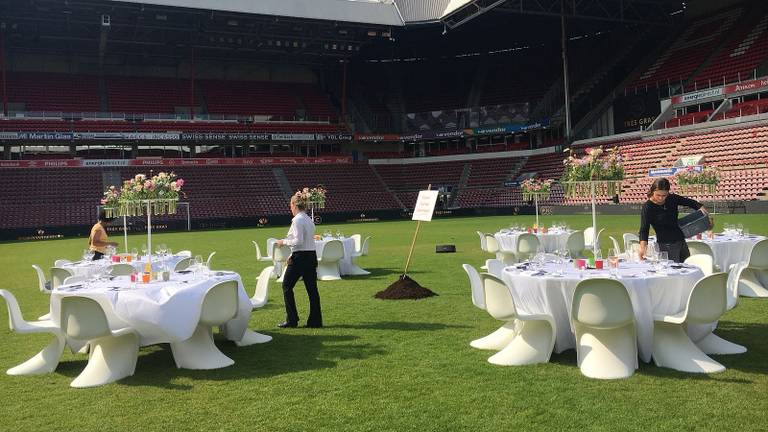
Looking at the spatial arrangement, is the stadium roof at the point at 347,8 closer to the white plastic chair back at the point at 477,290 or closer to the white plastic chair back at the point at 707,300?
the white plastic chair back at the point at 477,290

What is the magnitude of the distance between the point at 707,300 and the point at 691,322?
25cm

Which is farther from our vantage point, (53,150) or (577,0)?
(53,150)

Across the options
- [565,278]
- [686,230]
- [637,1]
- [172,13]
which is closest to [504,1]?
[637,1]

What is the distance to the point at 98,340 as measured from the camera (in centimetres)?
669

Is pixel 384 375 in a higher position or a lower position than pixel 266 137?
lower

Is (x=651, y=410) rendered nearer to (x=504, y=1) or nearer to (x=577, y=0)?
(x=504, y=1)

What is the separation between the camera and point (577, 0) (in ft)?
134

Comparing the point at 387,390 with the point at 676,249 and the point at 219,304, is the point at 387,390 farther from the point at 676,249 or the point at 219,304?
the point at 676,249

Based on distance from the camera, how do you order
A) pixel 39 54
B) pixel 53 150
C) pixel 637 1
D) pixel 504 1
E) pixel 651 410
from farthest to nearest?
pixel 39 54
pixel 53 150
pixel 637 1
pixel 504 1
pixel 651 410

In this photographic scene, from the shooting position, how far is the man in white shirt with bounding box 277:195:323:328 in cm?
865

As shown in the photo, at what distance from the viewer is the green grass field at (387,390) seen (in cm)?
506

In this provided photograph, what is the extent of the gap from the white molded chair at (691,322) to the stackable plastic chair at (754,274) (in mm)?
4499

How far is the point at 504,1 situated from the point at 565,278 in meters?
33.7

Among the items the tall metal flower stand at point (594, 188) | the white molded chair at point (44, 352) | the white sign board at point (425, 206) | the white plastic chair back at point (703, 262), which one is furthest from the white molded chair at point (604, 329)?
the white molded chair at point (44, 352)
